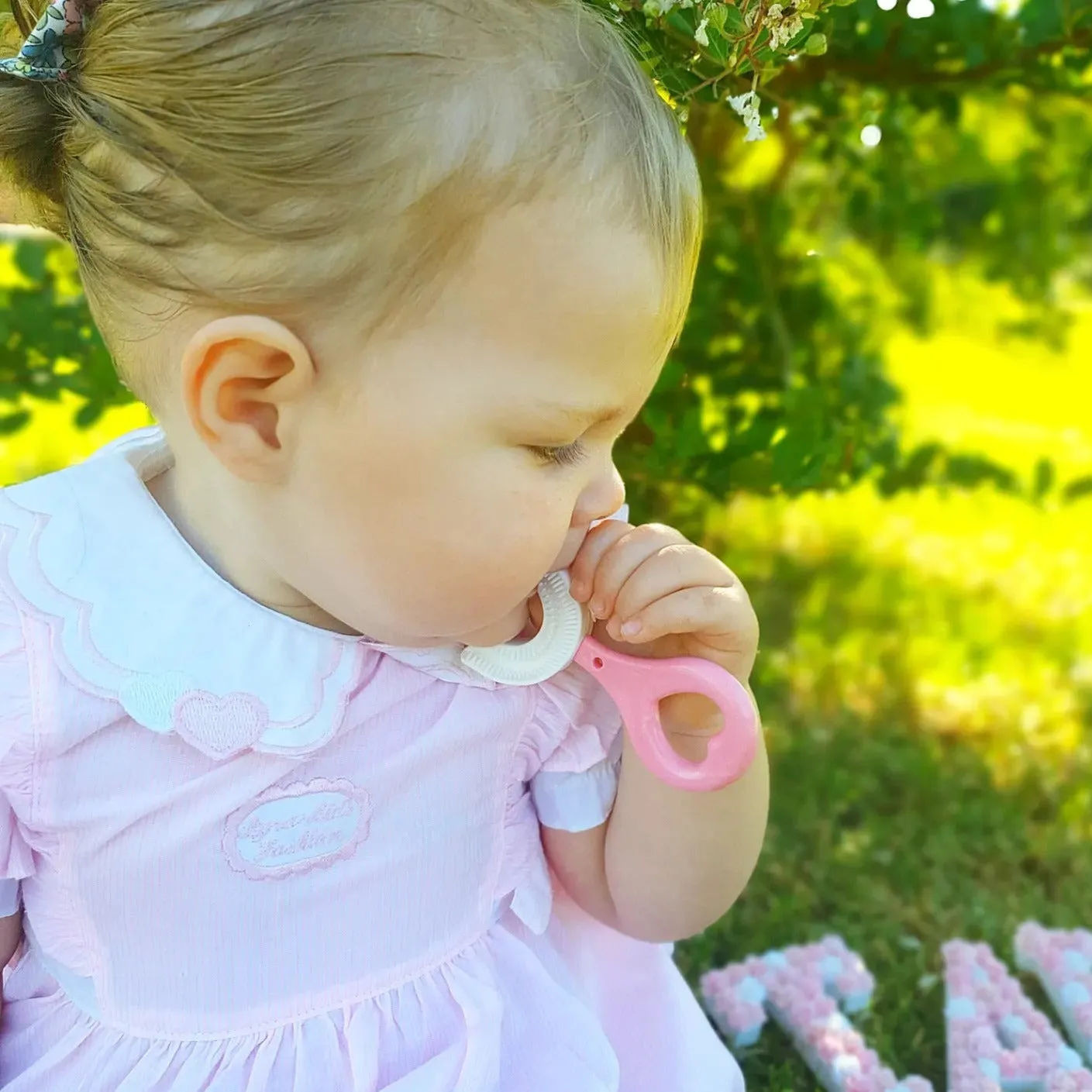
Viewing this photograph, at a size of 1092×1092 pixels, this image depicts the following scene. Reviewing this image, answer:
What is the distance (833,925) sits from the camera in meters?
1.72

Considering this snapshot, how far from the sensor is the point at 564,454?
970mm

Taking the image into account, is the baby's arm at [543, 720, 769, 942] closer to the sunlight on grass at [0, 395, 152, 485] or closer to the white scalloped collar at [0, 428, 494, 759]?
the white scalloped collar at [0, 428, 494, 759]

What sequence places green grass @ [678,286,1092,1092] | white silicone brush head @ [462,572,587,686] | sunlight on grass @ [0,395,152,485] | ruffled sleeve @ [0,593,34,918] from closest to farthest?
ruffled sleeve @ [0,593,34,918] < white silicone brush head @ [462,572,587,686] < green grass @ [678,286,1092,1092] < sunlight on grass @ [0,395,152,485]

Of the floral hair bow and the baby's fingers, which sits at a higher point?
the floral hair bow

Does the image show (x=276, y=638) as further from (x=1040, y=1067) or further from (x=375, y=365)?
(x=1040, y=1067)

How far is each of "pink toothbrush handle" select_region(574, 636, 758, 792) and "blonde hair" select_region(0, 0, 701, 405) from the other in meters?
0.33

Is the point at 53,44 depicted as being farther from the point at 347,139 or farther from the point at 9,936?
the point at 9,936

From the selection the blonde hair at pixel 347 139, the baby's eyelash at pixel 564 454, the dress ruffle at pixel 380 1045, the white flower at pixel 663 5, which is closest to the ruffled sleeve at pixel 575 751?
the dress ruffle at pixel 380 1045

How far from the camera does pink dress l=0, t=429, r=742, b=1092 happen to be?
1.00 meters

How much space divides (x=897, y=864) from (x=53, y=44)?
4.83ft

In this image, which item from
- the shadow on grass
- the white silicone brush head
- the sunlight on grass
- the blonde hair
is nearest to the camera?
the blonde hair

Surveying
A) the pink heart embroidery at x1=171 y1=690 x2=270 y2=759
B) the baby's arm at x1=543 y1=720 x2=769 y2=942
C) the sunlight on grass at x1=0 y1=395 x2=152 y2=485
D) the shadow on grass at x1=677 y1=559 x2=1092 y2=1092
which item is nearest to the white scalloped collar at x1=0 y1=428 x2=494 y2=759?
the pink heart embroidery at x1=171 y1=690 x2=270 y2=759

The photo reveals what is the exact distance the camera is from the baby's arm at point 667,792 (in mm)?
1057

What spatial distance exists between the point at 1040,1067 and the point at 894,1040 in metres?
0.18
